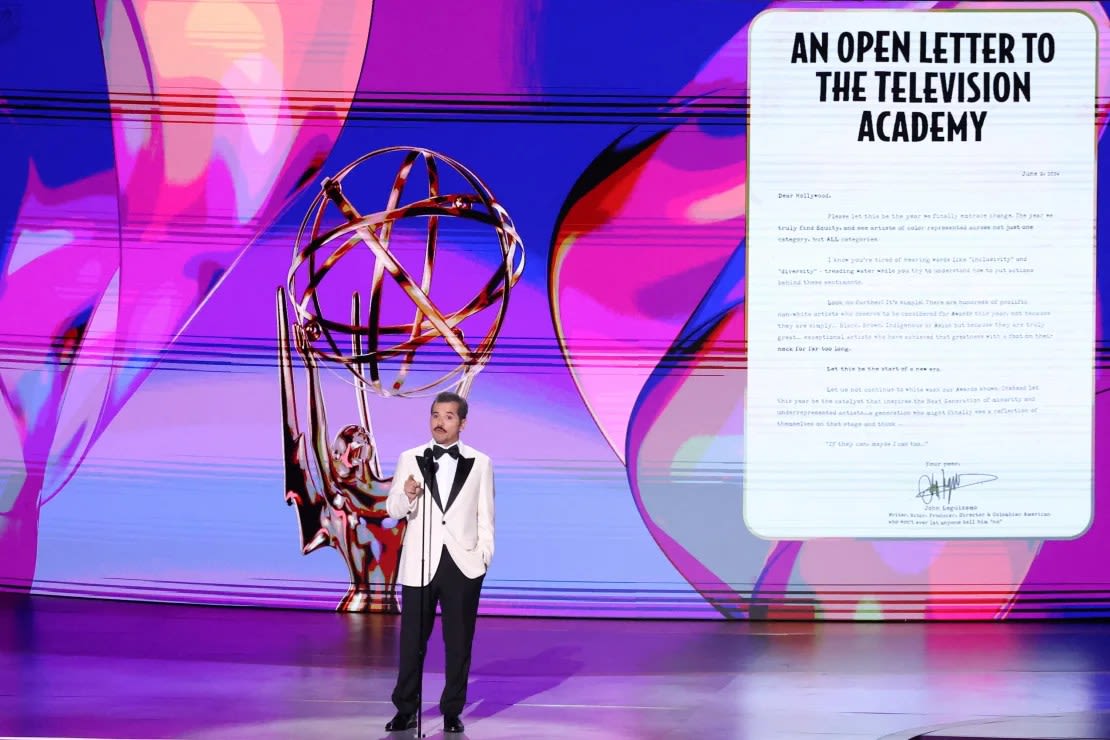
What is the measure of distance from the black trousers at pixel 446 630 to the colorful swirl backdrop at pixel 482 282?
2175mm

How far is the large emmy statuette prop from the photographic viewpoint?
725 cm

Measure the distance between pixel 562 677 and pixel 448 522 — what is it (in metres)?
1.31

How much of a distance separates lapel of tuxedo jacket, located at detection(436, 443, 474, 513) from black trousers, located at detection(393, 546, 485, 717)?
18 cm

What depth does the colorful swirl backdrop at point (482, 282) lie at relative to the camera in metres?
7.23

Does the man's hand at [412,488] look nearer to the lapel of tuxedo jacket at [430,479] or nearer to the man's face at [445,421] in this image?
the lapel of tuxedo jacket at [430,479]

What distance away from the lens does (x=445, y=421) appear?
5.07 m

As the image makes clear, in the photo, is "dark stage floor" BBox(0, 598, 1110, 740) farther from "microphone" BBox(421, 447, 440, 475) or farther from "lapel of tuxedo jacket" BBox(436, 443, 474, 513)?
"microphone" BBox(421, 447, 440, 475)

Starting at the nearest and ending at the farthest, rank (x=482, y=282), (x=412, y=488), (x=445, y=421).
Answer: (x=412, y=488) → (x=445, y=421) → (x=482, y=282)

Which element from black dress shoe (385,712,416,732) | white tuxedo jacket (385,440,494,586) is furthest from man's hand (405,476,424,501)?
black dress shoe (385,712,416,732)

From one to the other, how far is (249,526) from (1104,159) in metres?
4.63

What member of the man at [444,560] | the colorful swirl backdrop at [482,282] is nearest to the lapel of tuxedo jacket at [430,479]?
the man at [444,560]
